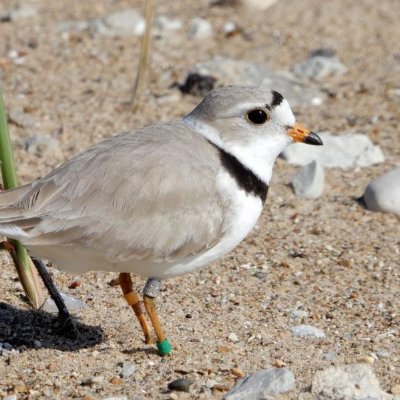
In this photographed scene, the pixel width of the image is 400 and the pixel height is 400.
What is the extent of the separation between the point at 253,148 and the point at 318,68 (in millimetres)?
4157

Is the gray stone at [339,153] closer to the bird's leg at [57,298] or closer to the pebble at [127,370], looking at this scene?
the bird's leg at [57,298]

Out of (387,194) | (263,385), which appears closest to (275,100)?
(263,385)

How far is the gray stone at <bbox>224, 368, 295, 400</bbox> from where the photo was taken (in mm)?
4227

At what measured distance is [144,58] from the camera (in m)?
7.60

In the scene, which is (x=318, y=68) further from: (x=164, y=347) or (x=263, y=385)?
(x=263, y=385)

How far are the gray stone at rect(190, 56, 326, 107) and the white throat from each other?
3.34 metres

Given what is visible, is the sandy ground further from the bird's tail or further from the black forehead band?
the black forehead band

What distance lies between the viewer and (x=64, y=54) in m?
9.09

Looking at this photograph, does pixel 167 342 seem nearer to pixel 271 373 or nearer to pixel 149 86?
pixel 271 373

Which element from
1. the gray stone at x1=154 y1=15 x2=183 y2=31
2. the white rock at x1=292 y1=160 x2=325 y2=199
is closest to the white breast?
the white rock at x1=292 y1=160 x2=325 y2=199

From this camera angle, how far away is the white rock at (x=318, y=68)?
8697mm

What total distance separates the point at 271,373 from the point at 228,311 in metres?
0.96

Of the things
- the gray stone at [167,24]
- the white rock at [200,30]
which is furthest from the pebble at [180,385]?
the gray stone at [167,24]

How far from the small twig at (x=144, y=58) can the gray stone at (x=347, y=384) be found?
12.3 feet
